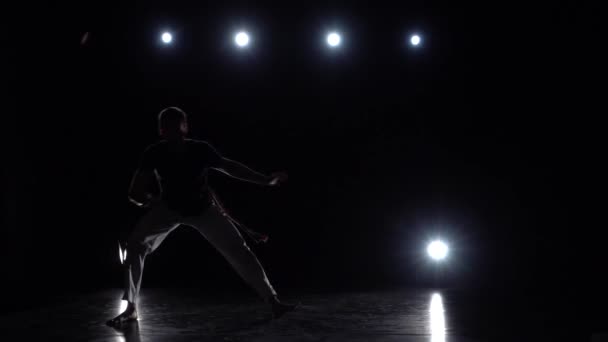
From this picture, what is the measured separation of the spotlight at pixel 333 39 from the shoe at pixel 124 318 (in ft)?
14.0

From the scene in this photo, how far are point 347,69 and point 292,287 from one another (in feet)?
8.96

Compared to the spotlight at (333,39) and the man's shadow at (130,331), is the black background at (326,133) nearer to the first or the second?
the spotlight at (333,39)

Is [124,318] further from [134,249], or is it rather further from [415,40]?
[415,40]

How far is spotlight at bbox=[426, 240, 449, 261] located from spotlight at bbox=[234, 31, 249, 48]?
3304mm

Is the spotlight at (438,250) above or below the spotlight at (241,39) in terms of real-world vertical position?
below

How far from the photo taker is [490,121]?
21.4ft

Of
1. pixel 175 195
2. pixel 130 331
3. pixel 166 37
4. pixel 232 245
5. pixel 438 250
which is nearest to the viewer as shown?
pixel 130 331

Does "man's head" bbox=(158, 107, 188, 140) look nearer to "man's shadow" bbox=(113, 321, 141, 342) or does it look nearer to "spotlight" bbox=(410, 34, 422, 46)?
"man's shadow" bbox=(113, 321, 141, 342)

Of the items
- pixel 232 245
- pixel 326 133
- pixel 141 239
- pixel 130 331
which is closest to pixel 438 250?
pixel 326 133

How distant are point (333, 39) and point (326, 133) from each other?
115 centimetres

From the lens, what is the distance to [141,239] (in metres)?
3.61

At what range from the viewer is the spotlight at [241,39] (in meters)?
6.86

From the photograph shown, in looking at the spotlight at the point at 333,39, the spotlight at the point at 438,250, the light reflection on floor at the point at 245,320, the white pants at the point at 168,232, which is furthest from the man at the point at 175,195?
the spotlight at the point at 333,39

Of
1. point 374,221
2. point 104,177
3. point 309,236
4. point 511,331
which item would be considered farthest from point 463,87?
point 104,177
